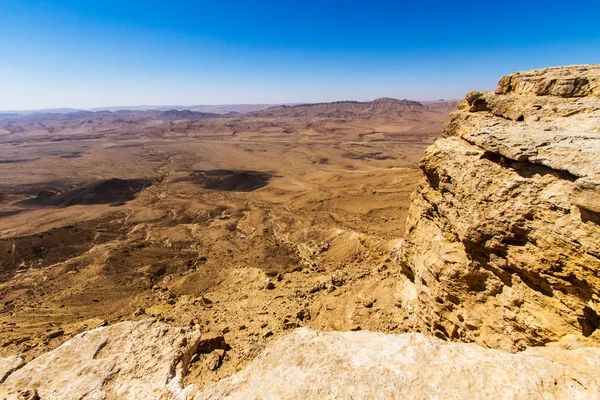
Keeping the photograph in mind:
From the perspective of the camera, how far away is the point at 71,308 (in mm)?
13219

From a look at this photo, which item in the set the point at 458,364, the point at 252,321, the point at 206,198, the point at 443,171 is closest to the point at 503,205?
the point at 443,171

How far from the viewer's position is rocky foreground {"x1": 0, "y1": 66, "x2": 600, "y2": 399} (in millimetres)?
3666

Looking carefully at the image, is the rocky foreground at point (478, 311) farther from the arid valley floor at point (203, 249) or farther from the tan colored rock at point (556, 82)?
the arid valley floor at point (203, 249)

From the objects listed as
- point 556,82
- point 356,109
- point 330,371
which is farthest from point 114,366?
point 356,109

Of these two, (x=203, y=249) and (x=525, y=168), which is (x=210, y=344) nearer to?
(x=525, y=168)

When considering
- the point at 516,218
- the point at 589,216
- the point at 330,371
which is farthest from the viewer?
the point at 516,218

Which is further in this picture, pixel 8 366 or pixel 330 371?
pixel 8 366

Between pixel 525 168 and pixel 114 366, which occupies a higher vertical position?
pixel 525 168

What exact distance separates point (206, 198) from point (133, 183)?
12.0 metres

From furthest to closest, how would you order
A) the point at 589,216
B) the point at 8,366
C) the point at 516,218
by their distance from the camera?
the point at 8,366
the point at 516,218
the point at 589,216

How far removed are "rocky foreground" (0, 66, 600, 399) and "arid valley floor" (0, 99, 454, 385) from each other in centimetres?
135

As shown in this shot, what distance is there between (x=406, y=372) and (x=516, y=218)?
290 centimetres

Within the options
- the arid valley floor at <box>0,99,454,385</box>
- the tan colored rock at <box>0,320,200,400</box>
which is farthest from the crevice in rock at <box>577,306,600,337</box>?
the tan colored rock at <box>0,320,200,400</box>

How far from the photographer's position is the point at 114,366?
17.9 feet
